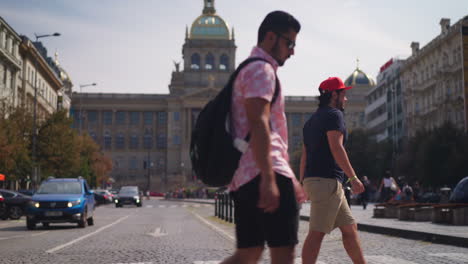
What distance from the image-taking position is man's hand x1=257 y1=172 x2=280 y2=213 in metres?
3.77

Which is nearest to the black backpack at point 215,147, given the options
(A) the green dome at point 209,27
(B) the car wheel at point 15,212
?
(B) the car wheel at point 15,212

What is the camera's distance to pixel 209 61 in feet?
375

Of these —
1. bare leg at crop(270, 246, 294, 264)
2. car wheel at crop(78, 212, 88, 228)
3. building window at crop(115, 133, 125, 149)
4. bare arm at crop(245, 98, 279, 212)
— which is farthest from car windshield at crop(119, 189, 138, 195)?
building window at crop(115, 133, 125, 149)

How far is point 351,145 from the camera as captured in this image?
2758 inches

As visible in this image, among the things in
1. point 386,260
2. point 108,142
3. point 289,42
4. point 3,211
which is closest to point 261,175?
point 289,42

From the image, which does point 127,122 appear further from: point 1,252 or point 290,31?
point 290,31

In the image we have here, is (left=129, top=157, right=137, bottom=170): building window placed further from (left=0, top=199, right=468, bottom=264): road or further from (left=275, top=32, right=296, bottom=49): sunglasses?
(left=275, top=32, right=296, bottom=49): sunglasses

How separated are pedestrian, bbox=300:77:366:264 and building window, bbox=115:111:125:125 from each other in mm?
111705

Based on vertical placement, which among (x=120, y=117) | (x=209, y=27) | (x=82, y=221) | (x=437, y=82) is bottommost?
(x=82, y=221)

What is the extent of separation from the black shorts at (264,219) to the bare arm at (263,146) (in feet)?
0.49

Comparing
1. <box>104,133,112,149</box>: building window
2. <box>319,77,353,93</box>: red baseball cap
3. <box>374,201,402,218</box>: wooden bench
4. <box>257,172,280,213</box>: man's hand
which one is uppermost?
<box>104,133,112,149</box>: building window

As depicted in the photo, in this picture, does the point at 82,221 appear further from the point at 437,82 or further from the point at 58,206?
the point at 437,82

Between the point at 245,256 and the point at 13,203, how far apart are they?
80.6 ft

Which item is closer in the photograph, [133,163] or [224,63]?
[224,63]
